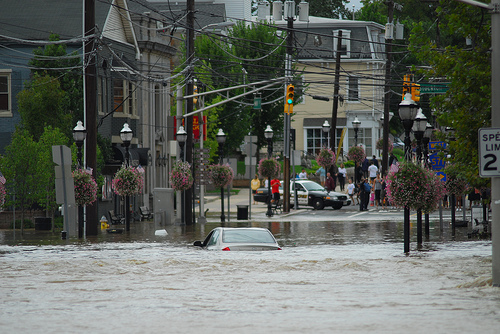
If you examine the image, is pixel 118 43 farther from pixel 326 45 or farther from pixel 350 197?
pixel 326 45

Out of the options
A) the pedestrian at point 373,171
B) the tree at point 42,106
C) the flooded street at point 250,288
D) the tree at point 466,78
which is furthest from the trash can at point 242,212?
the tree at point 466,78

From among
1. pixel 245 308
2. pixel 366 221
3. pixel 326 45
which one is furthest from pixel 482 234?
pixel 326 45

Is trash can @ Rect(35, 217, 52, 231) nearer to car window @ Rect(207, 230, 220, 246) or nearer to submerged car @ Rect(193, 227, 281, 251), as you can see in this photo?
car window @ Rect(207, 230, 220, 246)

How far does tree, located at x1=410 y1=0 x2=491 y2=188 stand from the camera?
1764 cm

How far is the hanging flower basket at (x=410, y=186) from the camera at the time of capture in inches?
853

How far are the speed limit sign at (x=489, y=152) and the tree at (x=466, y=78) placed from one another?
3.18m

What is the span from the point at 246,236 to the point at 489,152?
295 inches

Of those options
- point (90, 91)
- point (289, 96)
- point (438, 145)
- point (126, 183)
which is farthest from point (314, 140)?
point (438, 145)

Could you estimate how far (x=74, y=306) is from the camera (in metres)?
12.8

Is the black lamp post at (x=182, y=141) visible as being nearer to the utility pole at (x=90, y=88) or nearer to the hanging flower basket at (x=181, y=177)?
the hanging flower basket at (x=181, y=177)

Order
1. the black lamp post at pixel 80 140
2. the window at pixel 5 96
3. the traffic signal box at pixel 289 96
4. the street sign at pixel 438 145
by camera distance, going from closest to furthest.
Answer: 1. the street sign at pixel 438 145
2. the black lamp post at pixel 80 140
3. the window at pixel 5 96
4. the traffic signal box at pixel 289 96

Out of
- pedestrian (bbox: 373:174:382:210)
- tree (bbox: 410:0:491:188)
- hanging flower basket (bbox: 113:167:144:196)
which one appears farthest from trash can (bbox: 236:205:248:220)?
tree (bbox: 410:0:491:188)

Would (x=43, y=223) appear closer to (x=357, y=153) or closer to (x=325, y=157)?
(x=325, y=157)

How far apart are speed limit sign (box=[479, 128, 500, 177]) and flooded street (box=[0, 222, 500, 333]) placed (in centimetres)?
192
